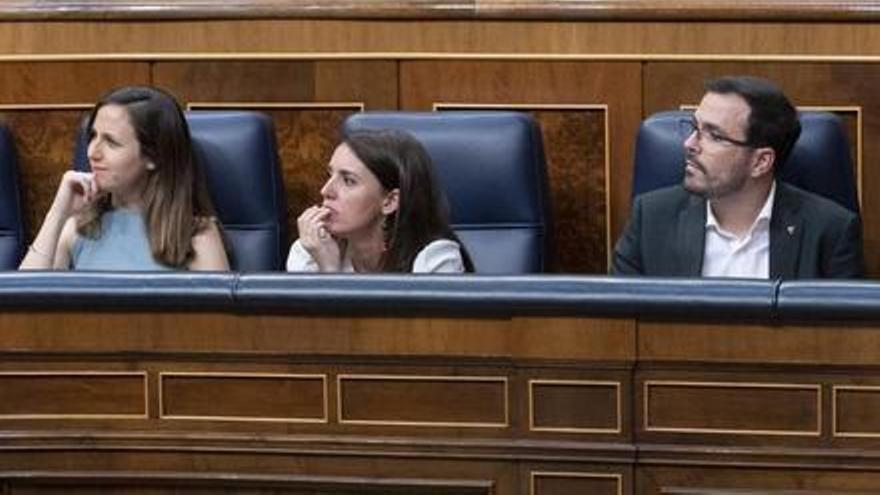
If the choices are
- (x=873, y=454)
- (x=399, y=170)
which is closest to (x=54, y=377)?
(x=399, y=170)

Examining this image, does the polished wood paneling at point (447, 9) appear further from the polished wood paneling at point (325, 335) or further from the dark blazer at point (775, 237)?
the polished wood paneling at point (325, 335)

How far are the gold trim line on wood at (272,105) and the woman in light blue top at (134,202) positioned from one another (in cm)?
26

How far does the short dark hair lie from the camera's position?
9.74ft

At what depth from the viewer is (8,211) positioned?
335cm

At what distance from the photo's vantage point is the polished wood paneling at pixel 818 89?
10.6 ft

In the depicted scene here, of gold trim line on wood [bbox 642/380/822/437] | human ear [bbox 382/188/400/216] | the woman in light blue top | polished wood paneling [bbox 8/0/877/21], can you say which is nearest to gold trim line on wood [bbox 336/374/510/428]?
gold trim line on wood [bbox 642/380/822/437]

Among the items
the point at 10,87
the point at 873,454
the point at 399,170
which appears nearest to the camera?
the point at 873,454

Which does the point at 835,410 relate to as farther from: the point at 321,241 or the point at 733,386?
the point at 321,241

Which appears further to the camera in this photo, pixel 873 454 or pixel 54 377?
pixel 54 377

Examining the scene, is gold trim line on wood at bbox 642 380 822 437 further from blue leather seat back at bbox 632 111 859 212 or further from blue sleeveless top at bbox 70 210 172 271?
blue sleeveless top at bbox 70 210 172 271

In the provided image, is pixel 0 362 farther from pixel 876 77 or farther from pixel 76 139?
pixel 876 77

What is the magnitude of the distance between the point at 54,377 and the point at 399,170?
66cm

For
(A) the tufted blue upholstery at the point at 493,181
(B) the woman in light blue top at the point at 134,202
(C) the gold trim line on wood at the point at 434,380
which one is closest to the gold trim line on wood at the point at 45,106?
(B) the woman in light blue top at the point at 134,202

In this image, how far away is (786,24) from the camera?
10.7ft
